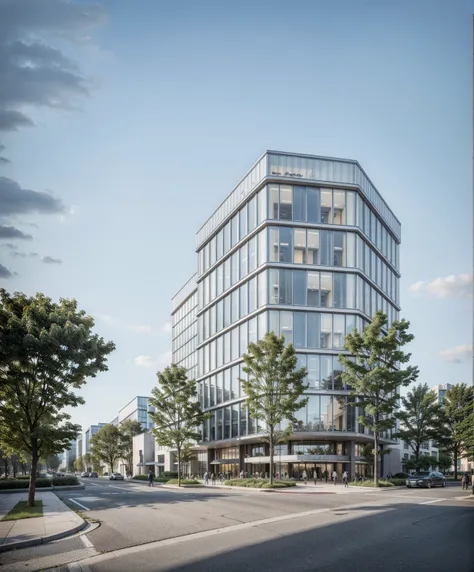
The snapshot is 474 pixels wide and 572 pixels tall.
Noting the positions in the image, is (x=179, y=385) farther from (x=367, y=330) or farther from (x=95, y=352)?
(x=95, y=352)

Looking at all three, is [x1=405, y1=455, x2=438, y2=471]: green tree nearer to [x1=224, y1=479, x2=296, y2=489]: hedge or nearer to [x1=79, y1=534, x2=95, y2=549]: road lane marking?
[x1=224, y1=479, x2=296, y2=489]: hedge

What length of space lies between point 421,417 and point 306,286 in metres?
24.4

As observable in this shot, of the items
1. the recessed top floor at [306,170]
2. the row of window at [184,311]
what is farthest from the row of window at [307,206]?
the row of window at [184,311]

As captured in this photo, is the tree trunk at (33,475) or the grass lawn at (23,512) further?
the tree trunk at (33,475)

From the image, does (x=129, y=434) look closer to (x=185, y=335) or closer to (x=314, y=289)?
(x=185, y=335)

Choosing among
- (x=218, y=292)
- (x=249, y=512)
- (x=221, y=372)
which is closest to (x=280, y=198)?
(x=218, y=292)

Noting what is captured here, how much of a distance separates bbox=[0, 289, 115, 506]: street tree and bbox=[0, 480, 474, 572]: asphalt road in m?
6.57

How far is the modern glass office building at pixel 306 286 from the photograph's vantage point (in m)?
55.7

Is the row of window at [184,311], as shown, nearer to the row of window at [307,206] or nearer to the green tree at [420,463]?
the row of window at [307,206]

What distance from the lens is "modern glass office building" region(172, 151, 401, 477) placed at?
2194 inches

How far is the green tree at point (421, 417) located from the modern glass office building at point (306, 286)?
9.78m

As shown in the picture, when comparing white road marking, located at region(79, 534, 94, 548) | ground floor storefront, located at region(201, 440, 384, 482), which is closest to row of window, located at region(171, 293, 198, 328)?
ground floor storefront, located at region(201, 440, 384, 482)

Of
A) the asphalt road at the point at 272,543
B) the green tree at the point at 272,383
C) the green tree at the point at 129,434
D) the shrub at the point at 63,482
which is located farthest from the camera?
the green tree at the point at 129,434

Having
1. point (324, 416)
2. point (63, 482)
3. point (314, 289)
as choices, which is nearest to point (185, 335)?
point (314, 289)
